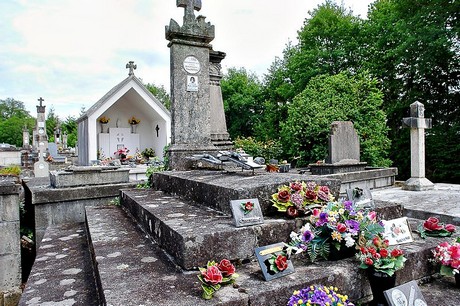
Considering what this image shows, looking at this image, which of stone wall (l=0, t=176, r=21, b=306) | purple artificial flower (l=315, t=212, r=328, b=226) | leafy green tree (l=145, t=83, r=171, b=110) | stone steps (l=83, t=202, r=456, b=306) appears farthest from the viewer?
leafy green tree (l=145, t=83, r=171, b=110)

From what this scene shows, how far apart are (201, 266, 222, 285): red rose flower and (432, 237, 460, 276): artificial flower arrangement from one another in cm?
174

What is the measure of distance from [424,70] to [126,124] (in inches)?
566

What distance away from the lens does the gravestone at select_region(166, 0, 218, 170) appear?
5465 mm

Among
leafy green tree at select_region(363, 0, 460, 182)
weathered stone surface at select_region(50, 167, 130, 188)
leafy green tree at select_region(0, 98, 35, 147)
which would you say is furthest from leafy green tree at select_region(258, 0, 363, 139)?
leafy green tree at select_region(0, 98, 35, 147)

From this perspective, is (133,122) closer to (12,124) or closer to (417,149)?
(417,149)

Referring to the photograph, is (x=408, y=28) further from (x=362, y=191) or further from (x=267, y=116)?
(x=362, y=191)

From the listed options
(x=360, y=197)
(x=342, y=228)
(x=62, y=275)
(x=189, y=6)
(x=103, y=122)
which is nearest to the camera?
(x=342, y=228)

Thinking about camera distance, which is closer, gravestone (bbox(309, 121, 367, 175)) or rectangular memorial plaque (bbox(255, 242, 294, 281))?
rectangular memorial plaque (bbox(255, 242, 294, 281))

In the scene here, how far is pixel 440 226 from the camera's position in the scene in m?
2.86

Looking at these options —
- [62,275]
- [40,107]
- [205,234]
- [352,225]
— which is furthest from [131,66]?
[352,225]

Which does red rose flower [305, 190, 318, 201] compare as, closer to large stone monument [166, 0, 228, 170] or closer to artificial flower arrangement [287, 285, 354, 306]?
artificial flower arrangement [287, 285, 354, 306]

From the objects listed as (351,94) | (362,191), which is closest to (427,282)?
(362,191)

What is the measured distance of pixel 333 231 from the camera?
2.21 metres

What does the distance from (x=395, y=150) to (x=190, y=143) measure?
14.1 meters
